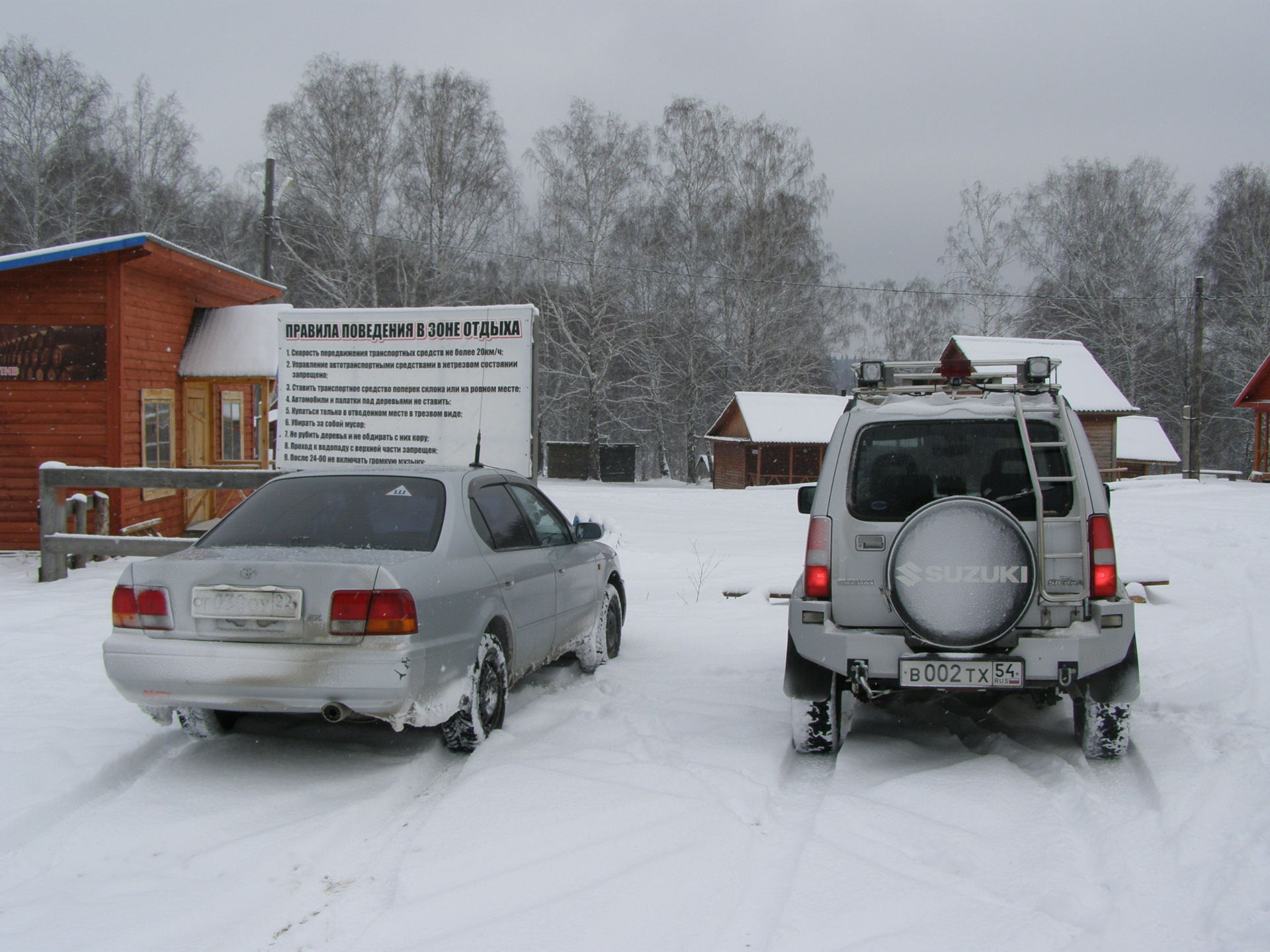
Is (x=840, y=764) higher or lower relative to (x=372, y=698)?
lower

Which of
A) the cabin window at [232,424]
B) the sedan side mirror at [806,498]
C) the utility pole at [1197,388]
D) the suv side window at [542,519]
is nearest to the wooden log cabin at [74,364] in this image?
the cabin window at [232,424]

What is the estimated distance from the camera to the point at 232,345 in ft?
48.1

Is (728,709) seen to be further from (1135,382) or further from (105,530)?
(1135,382)

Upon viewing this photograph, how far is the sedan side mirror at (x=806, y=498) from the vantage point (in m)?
5.34

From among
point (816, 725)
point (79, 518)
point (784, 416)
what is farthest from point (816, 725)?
point (784, 416)

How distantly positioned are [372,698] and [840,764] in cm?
223

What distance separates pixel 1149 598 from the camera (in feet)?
31.2

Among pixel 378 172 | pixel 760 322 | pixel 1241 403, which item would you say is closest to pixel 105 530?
pixel 378 172

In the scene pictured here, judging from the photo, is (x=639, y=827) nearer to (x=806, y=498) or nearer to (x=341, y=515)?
(x=341, y=515)

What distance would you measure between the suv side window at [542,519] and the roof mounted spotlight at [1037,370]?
298 cm

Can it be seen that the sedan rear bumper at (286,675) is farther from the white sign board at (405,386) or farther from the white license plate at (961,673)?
the white sign board at (405,386)

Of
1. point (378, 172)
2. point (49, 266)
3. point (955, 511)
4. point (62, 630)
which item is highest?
point (378, 172)

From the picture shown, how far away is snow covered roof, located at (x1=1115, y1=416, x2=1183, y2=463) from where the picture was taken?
47.8 meters

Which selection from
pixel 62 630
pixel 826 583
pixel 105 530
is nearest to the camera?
pixel 826 583
